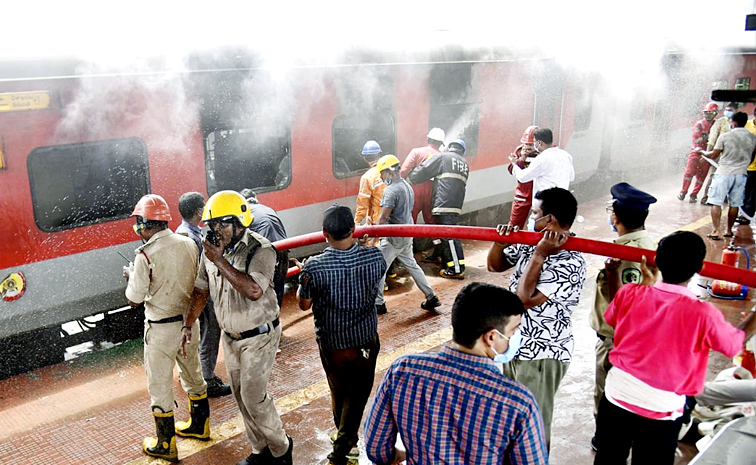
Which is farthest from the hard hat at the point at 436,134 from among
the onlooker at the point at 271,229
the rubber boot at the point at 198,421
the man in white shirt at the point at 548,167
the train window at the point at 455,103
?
the rubber boot at the point at 198,421

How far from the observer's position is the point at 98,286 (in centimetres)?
569

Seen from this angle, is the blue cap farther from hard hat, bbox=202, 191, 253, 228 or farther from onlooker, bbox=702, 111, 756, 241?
onlooker, bbox=702, 111, 756, 241

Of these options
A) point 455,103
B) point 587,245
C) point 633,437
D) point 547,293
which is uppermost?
point 455,103

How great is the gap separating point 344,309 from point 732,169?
25.3 feet

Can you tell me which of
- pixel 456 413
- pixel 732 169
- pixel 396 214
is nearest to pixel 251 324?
pixel 456 413

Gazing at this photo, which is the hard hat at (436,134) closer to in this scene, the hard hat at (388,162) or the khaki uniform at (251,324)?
Answer: the hard hat at (388,162)

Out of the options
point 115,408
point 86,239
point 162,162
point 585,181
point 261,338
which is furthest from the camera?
point 585,181

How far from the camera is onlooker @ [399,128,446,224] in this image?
817cm

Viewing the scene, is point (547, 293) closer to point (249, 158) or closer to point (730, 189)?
point (249, 158)

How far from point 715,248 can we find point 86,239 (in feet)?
25.8

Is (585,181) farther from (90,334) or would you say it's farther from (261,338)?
(261,338)

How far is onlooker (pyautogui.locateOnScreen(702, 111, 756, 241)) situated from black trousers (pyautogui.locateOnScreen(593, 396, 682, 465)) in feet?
24.1

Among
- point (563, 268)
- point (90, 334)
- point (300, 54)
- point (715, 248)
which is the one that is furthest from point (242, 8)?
point (715, 248)

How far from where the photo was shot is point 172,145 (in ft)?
19.8
